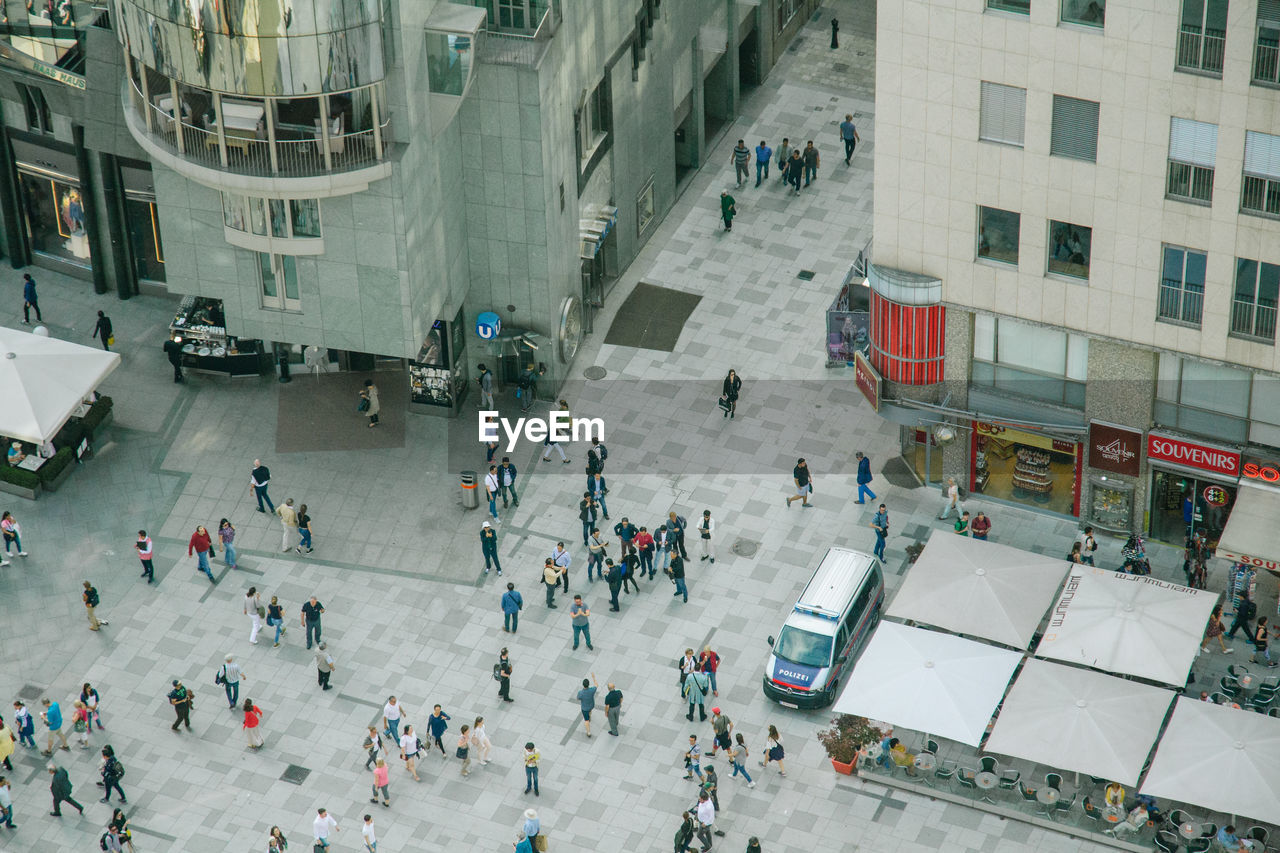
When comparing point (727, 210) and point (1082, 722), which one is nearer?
point (1082, 722)

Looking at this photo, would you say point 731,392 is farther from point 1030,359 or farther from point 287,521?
point 287,521

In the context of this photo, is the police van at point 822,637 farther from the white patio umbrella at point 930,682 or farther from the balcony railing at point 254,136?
the balcony railing at point 254,136

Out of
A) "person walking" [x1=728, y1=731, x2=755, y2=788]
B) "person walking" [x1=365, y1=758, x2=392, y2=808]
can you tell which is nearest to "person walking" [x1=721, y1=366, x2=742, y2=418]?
"person walking" [x1=728, y1=731, x2=755, y2=788]

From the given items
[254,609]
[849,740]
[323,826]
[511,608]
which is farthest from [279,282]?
[849,740]

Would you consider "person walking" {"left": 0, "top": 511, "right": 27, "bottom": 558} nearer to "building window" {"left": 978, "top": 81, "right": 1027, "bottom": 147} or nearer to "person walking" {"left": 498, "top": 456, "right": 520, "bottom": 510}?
"person walking" {"left": 498, "top": 456, "right": 520, "bottom": 510}

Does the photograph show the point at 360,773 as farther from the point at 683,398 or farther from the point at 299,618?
the point at 683,398
